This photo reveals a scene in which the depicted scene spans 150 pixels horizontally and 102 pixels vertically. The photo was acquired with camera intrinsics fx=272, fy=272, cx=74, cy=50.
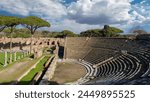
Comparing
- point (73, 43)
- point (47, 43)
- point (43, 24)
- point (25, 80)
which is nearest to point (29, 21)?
point (43, 24)

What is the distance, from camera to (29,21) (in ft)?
162

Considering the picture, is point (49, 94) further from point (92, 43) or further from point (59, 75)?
point (92, 43)

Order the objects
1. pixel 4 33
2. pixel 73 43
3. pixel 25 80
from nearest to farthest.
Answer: pixel 25 80, pixel 73 43, pixel 4 33

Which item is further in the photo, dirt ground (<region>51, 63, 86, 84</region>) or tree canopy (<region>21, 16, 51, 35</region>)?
tree canopy (<region>21, 16, 51, 35</region>)

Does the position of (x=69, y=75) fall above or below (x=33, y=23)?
below

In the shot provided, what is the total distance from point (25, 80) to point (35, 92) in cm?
1336

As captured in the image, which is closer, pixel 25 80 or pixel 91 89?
pixel 91 89

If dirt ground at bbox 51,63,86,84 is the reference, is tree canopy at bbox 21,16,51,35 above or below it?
above

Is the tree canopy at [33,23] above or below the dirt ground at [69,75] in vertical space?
above

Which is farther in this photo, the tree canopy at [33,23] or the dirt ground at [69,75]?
the tree canopy at [33,23]

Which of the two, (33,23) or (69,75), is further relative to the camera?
(33,23)

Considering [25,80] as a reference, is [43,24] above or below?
above

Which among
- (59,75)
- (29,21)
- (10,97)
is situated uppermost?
(29,21)

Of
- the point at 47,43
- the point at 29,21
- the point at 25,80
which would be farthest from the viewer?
the point at 47,43
